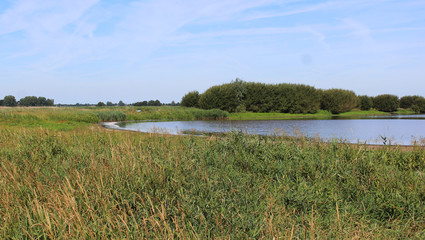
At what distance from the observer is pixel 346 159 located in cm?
719

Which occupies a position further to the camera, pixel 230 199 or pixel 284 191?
pixel 284 191

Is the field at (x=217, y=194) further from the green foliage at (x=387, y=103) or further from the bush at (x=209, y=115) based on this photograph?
the green foliage at (x=387, y=103)

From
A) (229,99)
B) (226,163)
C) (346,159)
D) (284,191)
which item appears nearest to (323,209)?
(284,191)

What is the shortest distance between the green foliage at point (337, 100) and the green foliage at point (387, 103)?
16.2 m

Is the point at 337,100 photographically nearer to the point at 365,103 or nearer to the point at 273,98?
the point at 273,98

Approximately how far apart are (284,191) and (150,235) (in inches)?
98.7

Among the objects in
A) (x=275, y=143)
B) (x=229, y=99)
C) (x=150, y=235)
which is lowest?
(x=150, y=235)

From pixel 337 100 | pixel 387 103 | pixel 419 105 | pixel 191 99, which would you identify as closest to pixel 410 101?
pixel 419 105

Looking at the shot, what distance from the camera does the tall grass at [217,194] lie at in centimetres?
338

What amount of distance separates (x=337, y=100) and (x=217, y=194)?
2752 inches

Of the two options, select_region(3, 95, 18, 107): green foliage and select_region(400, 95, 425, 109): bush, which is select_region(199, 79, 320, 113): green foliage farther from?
select_region(3, 95, 18, 107): green foliage

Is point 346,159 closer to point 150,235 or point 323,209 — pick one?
point 323,209

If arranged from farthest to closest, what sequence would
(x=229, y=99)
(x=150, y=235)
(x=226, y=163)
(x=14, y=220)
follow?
1. (x=229, y=99)
2. (x=226, y=163)
3. (x=14, y=220)
4. (x=150, y=235)

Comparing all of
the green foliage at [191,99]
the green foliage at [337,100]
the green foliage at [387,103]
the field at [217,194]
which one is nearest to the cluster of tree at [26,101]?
the green foliage at [191,99]
